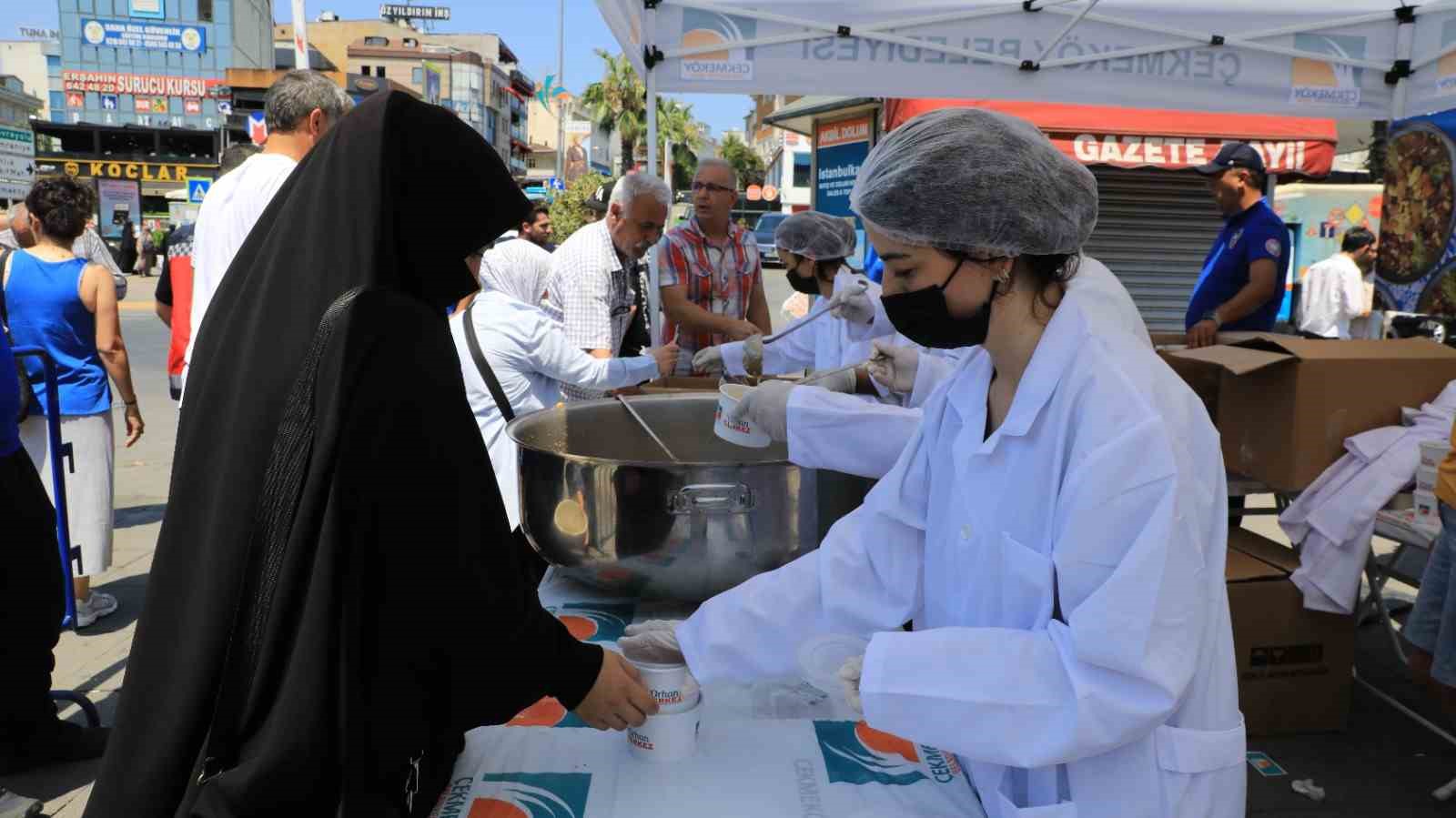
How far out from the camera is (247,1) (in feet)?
214

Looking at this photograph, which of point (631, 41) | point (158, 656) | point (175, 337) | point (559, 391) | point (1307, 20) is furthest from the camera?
point (1307, 20)

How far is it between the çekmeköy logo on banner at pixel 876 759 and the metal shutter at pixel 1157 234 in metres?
10.6

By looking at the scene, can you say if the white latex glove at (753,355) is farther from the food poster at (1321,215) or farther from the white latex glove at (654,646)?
the food poster at (1321,215)

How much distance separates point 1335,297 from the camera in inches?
Answer: 390

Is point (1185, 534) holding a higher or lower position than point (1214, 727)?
higher

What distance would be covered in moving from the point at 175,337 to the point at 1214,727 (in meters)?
4.22

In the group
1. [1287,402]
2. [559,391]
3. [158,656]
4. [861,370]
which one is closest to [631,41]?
[559,391]

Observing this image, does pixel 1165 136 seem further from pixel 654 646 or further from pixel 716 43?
pixel 654 646

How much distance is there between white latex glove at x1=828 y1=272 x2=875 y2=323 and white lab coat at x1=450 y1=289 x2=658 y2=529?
849 mm

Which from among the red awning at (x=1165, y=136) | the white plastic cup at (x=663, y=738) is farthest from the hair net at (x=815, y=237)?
the red awning at (x=1165, y=136)

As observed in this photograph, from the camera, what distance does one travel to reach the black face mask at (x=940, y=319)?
4.35 feet

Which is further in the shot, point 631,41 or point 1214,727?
point 631,41

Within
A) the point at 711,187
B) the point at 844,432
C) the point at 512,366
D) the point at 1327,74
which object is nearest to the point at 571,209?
the point at 711,187

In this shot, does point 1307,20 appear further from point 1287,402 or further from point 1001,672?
point 1001,672
